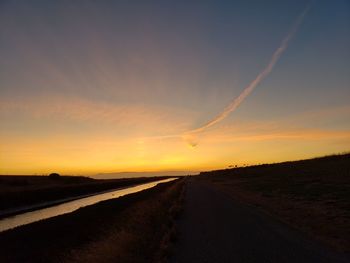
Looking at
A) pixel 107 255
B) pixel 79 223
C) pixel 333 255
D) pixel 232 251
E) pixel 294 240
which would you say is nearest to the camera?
pixel 333 255

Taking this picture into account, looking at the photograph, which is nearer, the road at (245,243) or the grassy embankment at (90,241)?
the road at (245,243)

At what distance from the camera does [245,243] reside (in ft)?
56.5

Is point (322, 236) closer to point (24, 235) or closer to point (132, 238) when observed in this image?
point (132, 238)

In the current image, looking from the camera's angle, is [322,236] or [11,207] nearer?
[322,236]

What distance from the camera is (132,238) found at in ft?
75.8

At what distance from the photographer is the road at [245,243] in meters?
14.4

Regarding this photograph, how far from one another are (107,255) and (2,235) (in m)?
9.60

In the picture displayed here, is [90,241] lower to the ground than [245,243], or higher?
higher

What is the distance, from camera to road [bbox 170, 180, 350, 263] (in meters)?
14.4

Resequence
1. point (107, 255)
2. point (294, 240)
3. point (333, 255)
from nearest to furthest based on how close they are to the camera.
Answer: point (333, 255) → point (294, 240) → point (107, 255)

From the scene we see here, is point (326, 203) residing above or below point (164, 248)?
above

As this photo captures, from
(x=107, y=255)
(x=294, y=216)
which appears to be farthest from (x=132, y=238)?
(x=294, y=216)

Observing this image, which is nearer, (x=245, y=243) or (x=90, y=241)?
(x=245, y=243)

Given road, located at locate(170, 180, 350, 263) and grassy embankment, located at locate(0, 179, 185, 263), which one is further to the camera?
grassy embankment, located at locate(0, 179, 185, 263)
